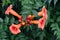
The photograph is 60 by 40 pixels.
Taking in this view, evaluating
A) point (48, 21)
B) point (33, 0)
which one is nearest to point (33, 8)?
point (33, 0)

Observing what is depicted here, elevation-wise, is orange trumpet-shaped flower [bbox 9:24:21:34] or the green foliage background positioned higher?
the green foliage background

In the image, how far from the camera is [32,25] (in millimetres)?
2656

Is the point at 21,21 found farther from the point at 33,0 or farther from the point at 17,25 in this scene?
the point at 33,0

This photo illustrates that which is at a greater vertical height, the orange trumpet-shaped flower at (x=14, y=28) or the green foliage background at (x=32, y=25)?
the green foliage background at (x=32, y=25)

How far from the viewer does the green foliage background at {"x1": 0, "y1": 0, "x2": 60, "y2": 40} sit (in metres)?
2.48

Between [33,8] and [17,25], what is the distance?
0.29m

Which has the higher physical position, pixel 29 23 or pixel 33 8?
pixel 33 8

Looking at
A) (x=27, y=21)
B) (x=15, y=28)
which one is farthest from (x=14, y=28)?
(x=27, y=21)

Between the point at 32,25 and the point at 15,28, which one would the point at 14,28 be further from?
the point at 32,25

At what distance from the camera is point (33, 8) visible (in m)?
2.50

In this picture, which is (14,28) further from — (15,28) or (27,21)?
(27,21)

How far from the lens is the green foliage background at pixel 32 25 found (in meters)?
2.48

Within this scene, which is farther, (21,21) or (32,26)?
(32,26)

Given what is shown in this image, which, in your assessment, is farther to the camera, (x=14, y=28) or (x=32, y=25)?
(x=32, y=25)
